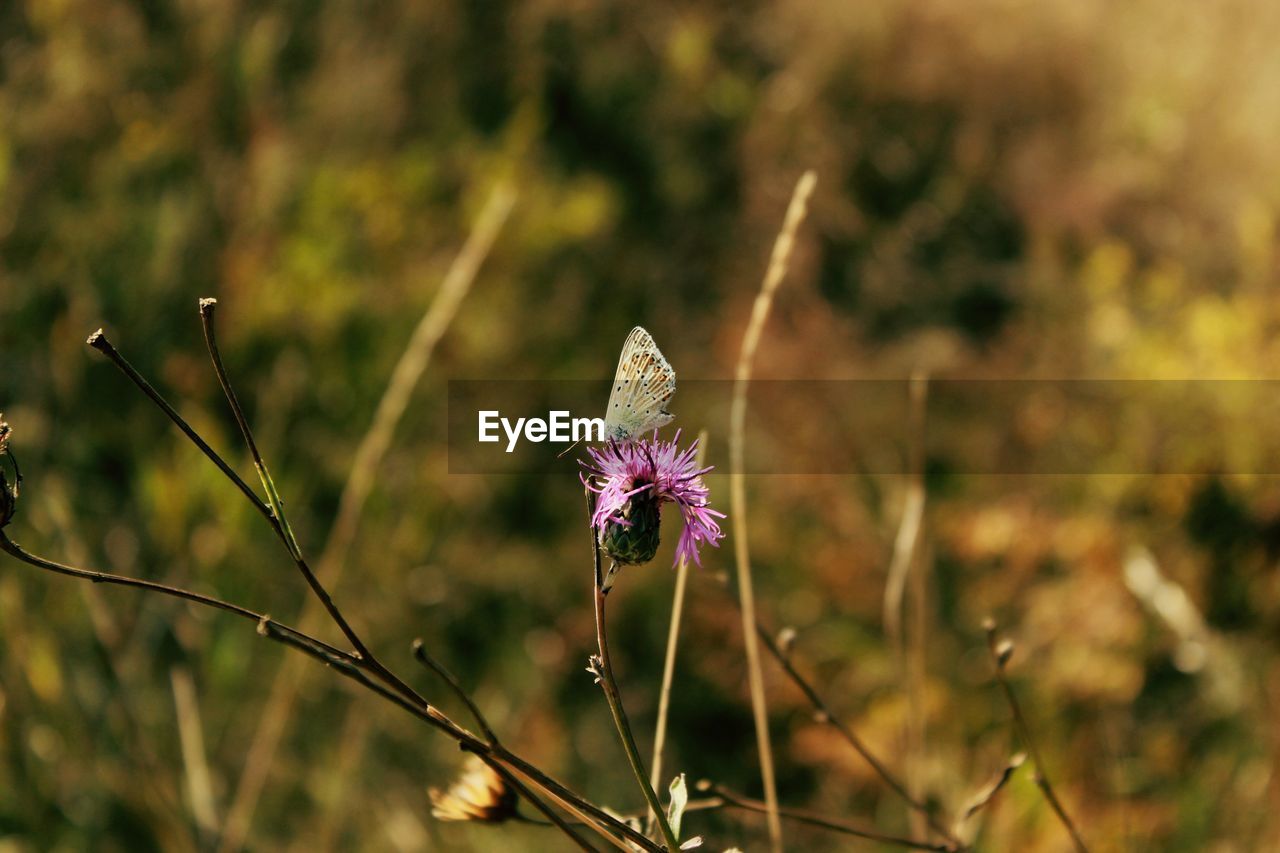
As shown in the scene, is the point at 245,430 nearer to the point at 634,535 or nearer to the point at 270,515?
the point at 270,515

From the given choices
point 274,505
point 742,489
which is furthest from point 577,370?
point 274,505

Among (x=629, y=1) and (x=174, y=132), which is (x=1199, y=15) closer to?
(x=629, y=1)

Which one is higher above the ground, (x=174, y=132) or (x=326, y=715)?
(x=174, y=132)

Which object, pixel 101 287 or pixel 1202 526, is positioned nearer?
pixel 101 287

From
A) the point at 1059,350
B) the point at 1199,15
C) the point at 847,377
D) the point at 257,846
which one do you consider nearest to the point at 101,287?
the point at 257,846

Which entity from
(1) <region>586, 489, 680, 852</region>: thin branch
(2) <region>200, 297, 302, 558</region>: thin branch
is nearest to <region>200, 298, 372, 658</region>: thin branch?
(2) <region>200, 297, 302, 558</region>: thin branch

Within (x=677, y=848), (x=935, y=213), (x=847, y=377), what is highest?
(x=935, y=213)

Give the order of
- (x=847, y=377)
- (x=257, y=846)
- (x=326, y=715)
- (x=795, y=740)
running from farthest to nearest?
(x=847, y=377)
(x=795, y=740)
(x=326, y=715)
(x=257, y=846)
